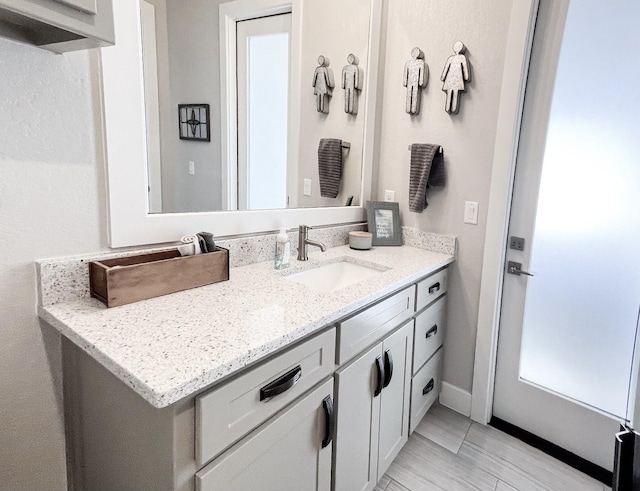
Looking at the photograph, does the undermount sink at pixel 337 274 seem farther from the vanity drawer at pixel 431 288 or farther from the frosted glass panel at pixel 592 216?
the frosted glass panel at pixel 592 216

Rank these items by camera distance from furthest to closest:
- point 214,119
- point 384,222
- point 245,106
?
point 384,222 < point 245,106 < point 214,119

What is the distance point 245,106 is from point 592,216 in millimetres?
1589

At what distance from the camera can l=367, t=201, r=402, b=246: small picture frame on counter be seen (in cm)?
216

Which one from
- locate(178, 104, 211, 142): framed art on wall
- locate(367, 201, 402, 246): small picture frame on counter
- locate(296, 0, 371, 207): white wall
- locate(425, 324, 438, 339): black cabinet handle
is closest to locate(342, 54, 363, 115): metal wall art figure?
locate(296, 0, 371, 207): white wall

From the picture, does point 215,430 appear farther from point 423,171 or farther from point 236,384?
point 423,171

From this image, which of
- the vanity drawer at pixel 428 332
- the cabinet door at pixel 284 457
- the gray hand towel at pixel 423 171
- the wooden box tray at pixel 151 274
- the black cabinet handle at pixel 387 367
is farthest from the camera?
the gray hand towel at pixel 423 171

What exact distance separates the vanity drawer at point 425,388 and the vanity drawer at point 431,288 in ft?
1.14

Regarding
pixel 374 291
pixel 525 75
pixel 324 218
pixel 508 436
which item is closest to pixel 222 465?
pixel 374 291

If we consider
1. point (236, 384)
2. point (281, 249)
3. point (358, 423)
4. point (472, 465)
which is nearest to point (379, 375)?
point (358, 423)

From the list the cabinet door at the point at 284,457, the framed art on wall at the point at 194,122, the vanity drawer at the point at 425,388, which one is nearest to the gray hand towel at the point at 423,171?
the vanity drawer at the point at 425,388

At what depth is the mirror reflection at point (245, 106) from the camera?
1.28 metres

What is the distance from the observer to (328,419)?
1.15 m

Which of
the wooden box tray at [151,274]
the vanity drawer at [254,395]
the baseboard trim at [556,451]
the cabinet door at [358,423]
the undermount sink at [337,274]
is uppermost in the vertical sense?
the wooden box tray at [151,274]

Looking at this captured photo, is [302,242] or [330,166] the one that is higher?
[330,166]
